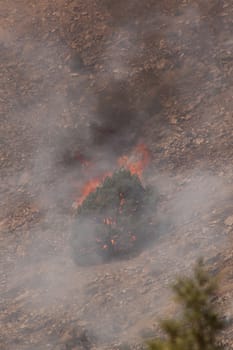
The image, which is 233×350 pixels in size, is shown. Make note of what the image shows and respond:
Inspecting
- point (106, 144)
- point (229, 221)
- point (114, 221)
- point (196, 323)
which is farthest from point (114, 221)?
point (196, 323)

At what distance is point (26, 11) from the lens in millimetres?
21656

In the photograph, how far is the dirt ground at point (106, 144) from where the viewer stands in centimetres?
1209

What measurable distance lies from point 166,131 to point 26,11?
7778mm

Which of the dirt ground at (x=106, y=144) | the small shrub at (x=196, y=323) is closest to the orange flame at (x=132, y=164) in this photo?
the dirt ground at (x=106, y=144)

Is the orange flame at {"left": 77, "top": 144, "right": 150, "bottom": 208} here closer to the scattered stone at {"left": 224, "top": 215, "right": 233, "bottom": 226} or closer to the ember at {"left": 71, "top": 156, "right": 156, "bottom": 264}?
the ember at {"left": 71, "top": 156, "right": 156, "bottom": 264}

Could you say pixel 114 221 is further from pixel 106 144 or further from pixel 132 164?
pixel 106 144

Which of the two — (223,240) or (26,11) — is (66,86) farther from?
(223,240)

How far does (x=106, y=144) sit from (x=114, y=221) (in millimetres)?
4176

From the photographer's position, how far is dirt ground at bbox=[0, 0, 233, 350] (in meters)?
12.1

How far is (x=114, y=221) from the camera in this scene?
14.4 meters

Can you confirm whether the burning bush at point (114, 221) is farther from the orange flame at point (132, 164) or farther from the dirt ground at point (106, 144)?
the orange flame at point (132, 164)

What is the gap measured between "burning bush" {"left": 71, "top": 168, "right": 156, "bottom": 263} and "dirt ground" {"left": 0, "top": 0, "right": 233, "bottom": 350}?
43 cm

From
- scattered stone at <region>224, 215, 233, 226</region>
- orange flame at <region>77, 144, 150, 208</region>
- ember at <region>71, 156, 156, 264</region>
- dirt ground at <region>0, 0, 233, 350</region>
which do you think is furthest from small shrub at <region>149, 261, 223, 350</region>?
orange flame at <region>77, 144, 150, 208</region>

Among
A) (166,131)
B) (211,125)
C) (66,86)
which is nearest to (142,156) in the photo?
(166,131)
